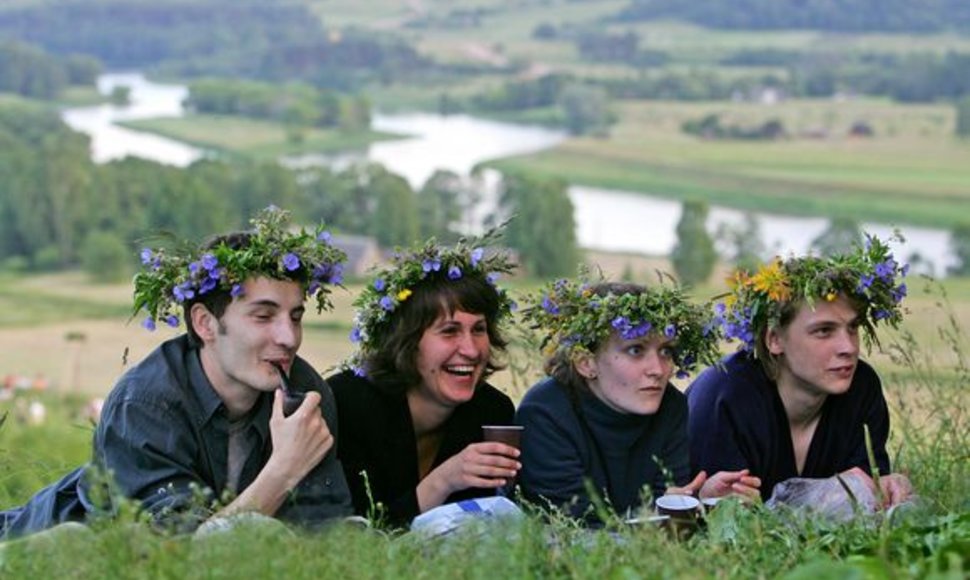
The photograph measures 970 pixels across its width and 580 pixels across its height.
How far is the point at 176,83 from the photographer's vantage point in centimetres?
12075

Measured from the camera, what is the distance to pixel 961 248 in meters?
54.9

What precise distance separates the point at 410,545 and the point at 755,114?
3960 inches

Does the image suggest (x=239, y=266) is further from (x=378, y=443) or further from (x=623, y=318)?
(x=623, y=318)

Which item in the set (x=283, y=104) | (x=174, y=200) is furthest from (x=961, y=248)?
(x=283, y=104)

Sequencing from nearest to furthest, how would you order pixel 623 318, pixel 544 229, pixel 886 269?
pixel 623 318, pixel 886 269, pixel 544 229

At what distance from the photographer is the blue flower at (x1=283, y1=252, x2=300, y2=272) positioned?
225 inches

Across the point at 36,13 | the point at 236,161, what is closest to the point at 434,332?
the point at 236,161

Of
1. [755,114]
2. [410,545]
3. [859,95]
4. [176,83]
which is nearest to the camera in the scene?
[410,545]

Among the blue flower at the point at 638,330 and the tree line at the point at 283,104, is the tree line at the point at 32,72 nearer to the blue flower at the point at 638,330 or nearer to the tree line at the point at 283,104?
the tree line at the point at 283,104

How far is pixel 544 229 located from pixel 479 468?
4878 cm

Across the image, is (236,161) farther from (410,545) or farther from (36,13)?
(410,545)

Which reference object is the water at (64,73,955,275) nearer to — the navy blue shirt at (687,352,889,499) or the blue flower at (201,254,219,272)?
the navy blue shirt at (687,352,889,499)

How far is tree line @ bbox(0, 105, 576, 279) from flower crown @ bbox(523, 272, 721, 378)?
168 feet

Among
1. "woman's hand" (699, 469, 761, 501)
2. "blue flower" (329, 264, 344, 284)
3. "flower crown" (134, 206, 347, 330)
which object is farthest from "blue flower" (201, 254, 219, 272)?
"woman's hand" (699, 469, 761, 501)
